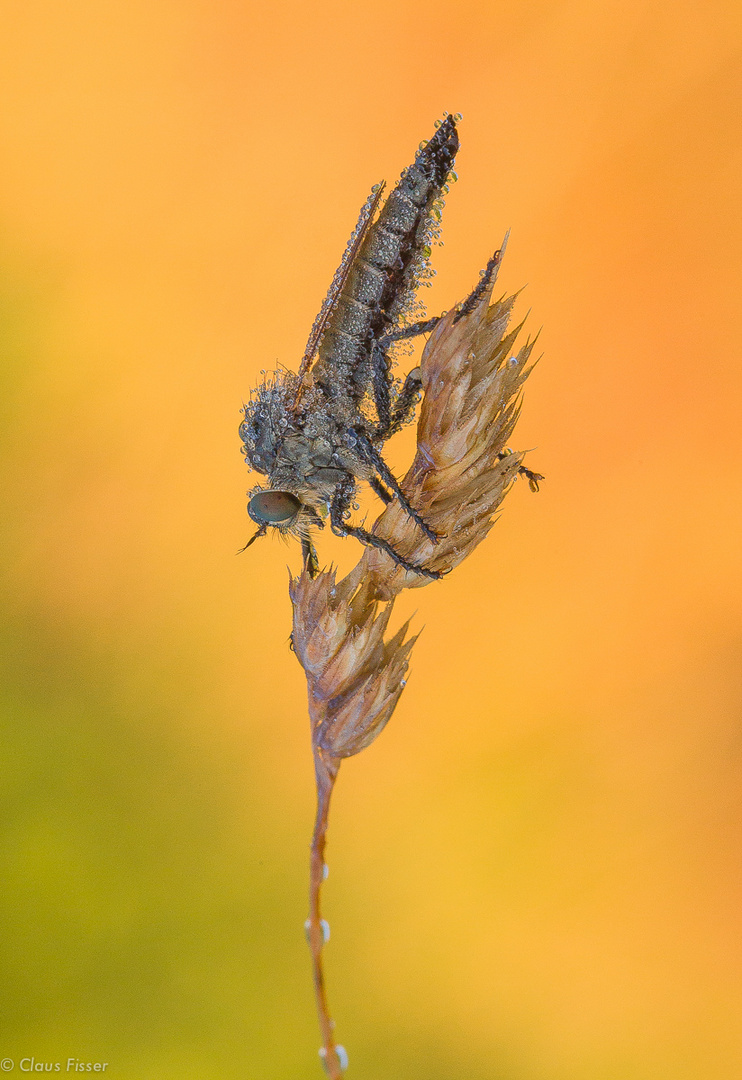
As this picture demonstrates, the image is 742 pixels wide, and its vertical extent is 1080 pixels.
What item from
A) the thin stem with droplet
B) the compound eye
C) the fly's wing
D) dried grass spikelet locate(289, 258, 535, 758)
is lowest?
the thin stem with droplet

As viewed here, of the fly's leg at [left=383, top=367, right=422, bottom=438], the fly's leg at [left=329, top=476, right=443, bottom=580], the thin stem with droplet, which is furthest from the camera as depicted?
the fly's leg at [left=383, top=367, right=422, bottom=438]

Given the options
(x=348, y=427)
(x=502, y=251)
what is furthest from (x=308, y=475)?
(x=502, y=251)

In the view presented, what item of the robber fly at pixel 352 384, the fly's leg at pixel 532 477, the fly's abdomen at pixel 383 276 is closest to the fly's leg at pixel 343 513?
the robber fly at pixel 352 384

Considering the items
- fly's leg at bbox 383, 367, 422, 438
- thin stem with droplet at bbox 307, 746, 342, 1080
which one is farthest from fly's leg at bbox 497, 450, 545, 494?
thin stem with droplet at bbox 307, 746, 342, 1080

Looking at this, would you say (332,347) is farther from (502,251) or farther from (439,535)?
(439,535)

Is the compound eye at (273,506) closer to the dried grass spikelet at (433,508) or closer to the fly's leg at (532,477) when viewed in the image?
the dried grass spikelet at (433,508)

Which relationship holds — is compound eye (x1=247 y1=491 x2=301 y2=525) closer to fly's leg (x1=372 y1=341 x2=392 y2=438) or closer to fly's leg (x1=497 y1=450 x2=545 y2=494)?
fly's leg (x1=372 y1=341 x2=392 y2=438)

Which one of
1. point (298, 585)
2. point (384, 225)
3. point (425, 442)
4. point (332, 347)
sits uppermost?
point (384, 225)
